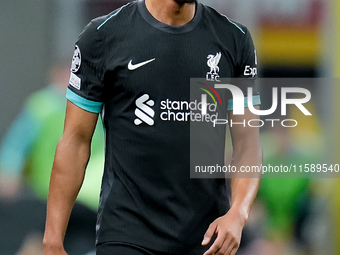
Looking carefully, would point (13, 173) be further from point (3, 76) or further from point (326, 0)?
point (326, 0)

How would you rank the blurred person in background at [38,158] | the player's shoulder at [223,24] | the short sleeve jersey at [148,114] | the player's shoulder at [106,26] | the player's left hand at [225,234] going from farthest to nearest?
1. the blurred person in background at [38,158]
2. the player's shoulder at [223,24]
3. the player's shoulder at [106,26]
4. the short sleeve jersey at [148,114]
5. the player's left hand at [225,234]

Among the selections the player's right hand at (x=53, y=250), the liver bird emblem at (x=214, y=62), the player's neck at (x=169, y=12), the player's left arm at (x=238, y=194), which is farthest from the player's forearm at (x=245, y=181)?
the player's right hand at (x=53, y=250)

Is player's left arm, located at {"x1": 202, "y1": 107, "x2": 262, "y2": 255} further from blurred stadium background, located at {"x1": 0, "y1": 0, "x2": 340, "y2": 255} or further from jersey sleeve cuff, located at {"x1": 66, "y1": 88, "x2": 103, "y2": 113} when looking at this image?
blurred stadium background, located at {"x1": 0, "y1": 0, "x2": 340, "y2": 255}

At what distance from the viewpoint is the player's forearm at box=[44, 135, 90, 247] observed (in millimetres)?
2276

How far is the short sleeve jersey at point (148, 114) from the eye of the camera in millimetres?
2203

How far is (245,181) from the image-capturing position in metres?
2.33

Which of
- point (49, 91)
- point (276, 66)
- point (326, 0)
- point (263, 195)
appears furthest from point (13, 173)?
point (326, 0)

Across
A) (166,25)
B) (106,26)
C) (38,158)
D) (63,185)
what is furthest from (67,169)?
(38,158)

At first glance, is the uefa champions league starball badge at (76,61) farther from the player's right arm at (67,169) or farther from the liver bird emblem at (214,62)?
the liver bird emblem at (214,62)

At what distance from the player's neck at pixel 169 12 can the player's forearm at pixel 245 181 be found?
1.98ft

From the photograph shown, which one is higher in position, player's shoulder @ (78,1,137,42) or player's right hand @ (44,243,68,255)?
player's shoulder @ (78,1,137,42)

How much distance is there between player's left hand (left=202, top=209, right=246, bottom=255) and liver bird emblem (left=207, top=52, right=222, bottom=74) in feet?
1.97

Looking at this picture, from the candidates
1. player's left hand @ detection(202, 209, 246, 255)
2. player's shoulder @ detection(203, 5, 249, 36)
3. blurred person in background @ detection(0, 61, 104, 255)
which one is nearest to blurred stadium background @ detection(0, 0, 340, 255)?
blurred person in background @ detection(0, 61, 104, 255)

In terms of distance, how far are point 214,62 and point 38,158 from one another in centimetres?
318
